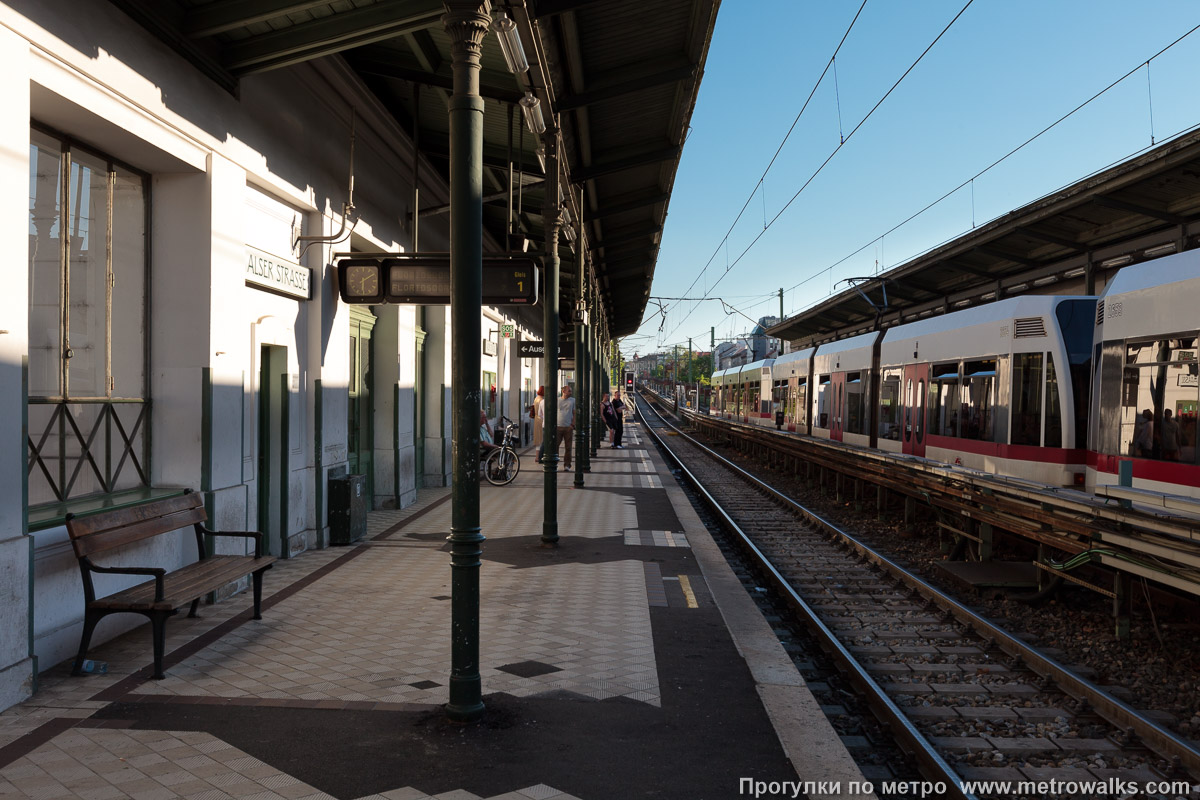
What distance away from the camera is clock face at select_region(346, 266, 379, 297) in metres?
9.22

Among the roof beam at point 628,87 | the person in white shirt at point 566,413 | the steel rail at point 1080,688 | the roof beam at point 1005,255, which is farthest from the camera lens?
the roof beam at point 1005,255

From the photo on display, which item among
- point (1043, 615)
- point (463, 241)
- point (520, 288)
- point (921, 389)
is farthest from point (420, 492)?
point (463, 241)

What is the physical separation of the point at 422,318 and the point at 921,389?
8.92 m

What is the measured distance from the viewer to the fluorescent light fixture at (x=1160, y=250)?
15717 millimetres

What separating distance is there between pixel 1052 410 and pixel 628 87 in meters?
6.80

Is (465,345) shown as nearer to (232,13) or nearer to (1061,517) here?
(232,13)

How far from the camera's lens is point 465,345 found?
14.3 feet

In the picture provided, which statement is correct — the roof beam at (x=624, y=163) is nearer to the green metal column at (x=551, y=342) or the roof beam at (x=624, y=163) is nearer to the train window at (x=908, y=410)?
the green metal column at (x=551, y=342)

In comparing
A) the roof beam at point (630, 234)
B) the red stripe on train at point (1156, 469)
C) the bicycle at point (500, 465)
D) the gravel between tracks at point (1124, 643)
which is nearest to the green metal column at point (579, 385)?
the bicycle at point (500, 465)

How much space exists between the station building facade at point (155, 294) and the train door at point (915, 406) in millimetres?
9921

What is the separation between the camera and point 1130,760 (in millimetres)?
4574

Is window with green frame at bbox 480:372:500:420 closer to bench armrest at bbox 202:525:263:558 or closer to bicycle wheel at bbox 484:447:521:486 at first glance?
bicycle wheel at bbox 484:447:521:486

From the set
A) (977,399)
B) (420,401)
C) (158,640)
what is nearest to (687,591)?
(158,640)

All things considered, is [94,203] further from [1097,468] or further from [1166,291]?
[1097,468]
